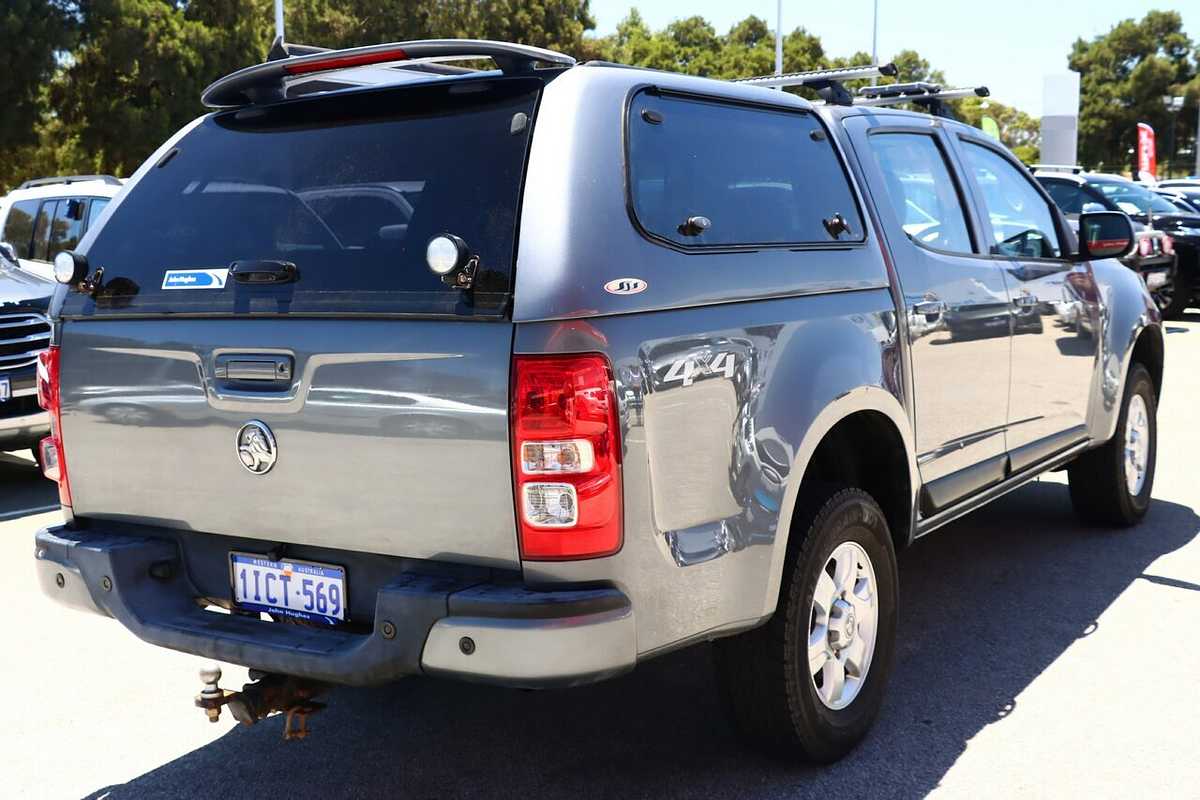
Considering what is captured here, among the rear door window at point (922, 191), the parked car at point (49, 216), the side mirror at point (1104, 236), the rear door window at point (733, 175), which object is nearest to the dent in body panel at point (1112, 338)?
the side mirror at point (1104, 236)

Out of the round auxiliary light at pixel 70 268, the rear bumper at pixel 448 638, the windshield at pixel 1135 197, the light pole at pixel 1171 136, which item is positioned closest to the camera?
the rear bumper at pixel 448 638

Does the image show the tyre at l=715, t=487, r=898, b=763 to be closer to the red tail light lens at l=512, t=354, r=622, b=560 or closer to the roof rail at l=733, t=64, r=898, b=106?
the red tail light lens at l=512, t=354, r=622, b=560

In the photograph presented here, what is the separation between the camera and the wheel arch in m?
3.45

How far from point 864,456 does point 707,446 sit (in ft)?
4.03

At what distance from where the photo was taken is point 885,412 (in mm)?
3908

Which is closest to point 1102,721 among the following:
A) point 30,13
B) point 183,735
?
point 183,735

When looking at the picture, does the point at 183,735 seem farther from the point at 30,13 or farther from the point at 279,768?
the point at 30,13

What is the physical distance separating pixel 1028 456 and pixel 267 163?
317cm

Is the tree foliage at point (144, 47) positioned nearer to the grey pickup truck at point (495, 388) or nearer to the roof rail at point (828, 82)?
the roof rail at point (828, 82)

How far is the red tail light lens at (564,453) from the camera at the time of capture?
9.26ft

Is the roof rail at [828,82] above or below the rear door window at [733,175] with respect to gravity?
above

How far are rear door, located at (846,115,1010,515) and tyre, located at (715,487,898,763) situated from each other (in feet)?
1.75

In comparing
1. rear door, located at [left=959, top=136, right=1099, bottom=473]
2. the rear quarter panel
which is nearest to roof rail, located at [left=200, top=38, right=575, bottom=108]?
the rear quarter panel

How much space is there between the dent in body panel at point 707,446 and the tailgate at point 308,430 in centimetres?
18
